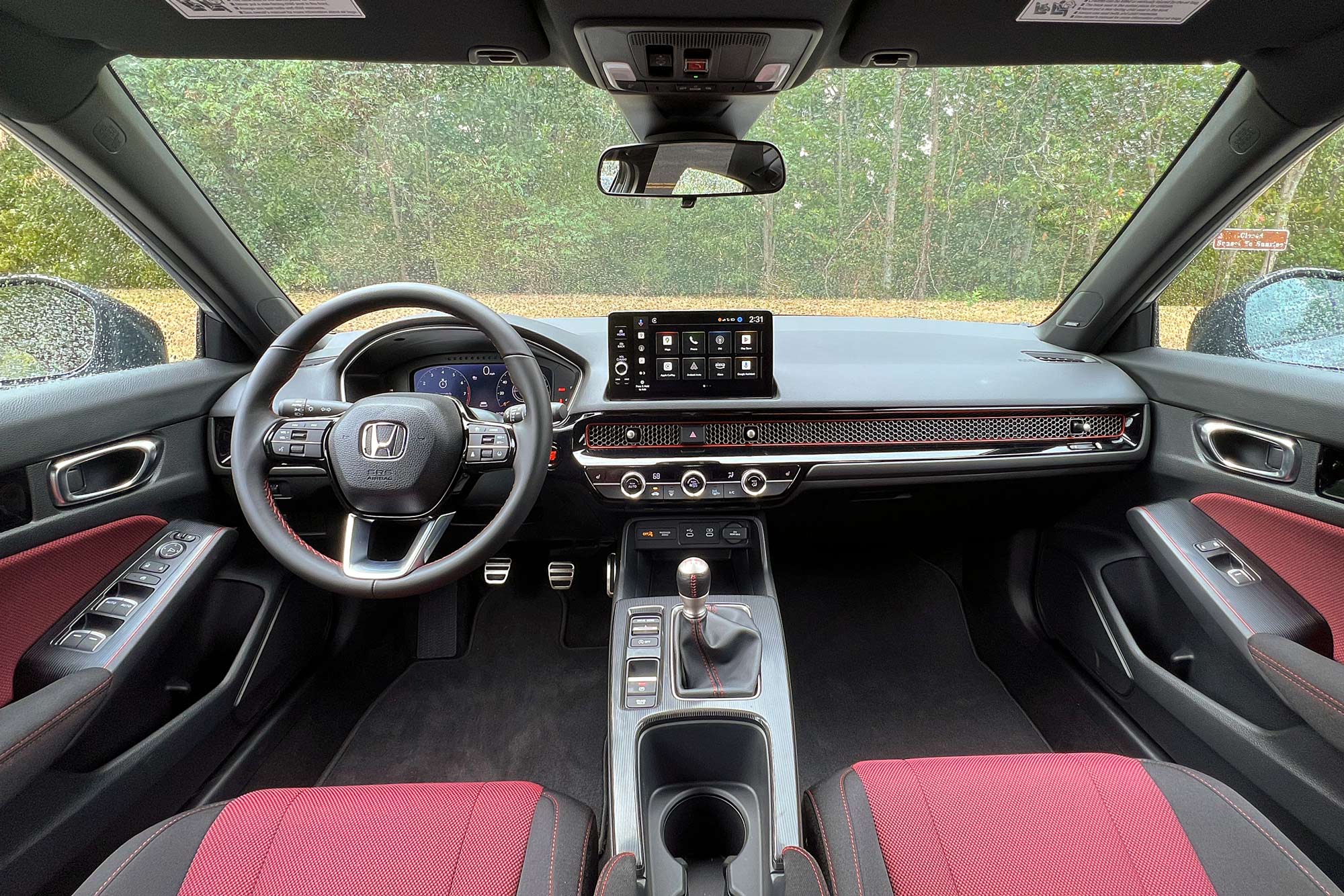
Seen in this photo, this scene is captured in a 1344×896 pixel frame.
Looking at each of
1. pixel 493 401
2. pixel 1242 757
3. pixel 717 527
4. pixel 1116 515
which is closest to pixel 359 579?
pixel 493 401

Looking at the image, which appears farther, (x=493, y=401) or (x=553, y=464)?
(x=493, y=401)

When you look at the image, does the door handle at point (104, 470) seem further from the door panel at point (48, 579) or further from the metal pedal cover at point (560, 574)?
the metal pedal cover at point (560, 574)

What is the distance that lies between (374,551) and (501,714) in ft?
4.09

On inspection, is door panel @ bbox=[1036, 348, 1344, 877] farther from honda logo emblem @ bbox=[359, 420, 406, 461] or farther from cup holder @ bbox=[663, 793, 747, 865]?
honda logo emblem @ bbox=[359, 420, 406, 461]

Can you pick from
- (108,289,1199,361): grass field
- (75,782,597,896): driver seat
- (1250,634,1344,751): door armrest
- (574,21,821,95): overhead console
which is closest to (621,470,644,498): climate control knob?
(108,289,1199,361): grass field

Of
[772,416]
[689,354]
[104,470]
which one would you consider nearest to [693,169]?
[689,354]

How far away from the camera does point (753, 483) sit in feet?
6.91

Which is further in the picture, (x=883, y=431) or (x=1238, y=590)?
(x=883, y=431)

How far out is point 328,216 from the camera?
210 cm

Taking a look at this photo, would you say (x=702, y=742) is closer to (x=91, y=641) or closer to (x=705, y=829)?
(x=705, y=829)

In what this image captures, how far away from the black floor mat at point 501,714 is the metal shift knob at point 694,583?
903 millimetres

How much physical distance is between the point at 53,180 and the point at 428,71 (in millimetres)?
981

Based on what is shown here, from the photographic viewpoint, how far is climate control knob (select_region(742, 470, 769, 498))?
2.10 m

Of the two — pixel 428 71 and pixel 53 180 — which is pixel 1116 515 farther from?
pixel 53 180
